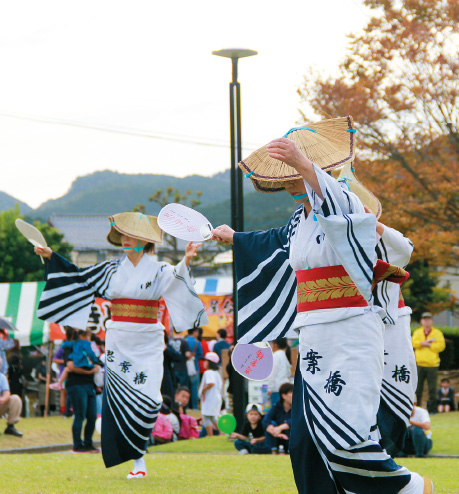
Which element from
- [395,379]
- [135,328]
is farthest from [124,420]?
[395,379]

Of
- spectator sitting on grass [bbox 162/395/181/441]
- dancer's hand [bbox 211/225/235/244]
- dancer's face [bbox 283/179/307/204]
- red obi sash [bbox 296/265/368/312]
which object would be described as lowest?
spectator sitting on grass [bbox 162/395/181/441]

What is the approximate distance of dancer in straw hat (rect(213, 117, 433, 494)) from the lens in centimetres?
398

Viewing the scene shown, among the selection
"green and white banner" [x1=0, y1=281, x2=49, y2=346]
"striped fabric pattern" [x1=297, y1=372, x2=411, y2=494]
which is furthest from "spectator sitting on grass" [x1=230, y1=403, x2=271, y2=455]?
"striped fabric pattern" [x1=297, y1=372, x2=411, y2=494]

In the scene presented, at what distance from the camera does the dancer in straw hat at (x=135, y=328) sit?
23.0 feet

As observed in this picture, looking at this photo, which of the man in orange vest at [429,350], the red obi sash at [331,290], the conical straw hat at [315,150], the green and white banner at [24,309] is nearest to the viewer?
the red obi sash at [331,290]

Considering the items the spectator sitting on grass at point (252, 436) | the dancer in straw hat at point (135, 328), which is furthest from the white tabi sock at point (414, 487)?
the spectator sitting on grass at point (252, 436)

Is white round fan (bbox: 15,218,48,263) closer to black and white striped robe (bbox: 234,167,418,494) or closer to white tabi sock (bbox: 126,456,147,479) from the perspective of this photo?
white tabi sock (bbox: 126,456,147,479)

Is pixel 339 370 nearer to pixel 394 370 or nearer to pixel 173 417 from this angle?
pixel 394 370

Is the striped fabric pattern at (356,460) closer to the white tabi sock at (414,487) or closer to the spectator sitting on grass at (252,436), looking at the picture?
the white tabi sock at (414,487)

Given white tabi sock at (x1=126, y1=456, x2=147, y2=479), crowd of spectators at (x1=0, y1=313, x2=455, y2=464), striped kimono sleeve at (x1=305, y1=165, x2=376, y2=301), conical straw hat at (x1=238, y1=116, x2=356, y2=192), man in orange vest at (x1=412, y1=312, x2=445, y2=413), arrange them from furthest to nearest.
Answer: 1. man in orange vest at (x1=412, y1=312, x2=445, y2=413)
2. crowd of spectators at (x1=0, y1=313, x2=455, y2=464)
3. white tabi sock at (x1=126, y1=456, x2=147, y2=479)
4. conical straw hat at (x1=238, y1=116, x2=356, y2=192)
5. striped kimono sleeve at (x1=305, y1=165, x2=376, y2=301)

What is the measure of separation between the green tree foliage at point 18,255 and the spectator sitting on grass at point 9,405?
20452mm

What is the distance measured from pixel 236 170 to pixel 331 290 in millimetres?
7626

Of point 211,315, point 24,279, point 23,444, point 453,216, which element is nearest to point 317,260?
point 23,444

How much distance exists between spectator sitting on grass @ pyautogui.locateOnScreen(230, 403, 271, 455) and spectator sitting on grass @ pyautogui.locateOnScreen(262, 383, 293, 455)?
0.15m
